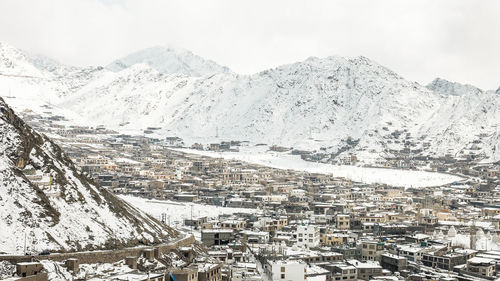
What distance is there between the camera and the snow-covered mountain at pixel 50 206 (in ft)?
133

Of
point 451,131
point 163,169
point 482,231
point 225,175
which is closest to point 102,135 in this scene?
point 163,169

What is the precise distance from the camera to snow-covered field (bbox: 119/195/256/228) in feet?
289

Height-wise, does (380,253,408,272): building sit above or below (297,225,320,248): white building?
below

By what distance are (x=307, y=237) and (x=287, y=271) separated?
18875 millimetres

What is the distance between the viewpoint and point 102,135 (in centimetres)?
19625

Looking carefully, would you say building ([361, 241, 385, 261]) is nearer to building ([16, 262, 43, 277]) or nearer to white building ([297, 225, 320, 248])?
white building ([297, 225, 320, 248])

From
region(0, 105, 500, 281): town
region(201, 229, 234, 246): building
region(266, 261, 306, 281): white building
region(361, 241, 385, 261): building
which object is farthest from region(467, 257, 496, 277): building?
region(201, 229, 234, 246): building

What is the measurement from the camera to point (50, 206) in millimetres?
43688

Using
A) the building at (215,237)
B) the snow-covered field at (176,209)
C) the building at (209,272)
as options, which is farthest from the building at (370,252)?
the snow-covered field at (176,209)

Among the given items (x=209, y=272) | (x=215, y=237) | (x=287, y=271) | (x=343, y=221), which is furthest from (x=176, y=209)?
(x=209, y=272)

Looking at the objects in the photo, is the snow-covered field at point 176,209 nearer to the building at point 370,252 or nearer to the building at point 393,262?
the building at point 370,252

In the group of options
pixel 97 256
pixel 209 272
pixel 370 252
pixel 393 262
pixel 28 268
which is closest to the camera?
pixel 28 268

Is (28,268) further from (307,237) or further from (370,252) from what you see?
(307,237)

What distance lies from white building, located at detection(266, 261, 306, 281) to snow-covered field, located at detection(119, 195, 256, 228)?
3189 centimetres
